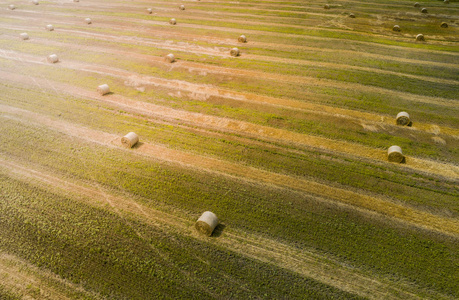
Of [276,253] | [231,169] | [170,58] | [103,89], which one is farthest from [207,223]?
[170,58]

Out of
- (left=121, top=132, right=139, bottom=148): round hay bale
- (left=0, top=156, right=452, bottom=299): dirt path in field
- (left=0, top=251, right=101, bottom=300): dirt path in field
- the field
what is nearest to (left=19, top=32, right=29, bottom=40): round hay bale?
the field

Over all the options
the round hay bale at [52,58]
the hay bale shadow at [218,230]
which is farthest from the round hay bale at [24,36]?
the hay bale shadow at [218,230]

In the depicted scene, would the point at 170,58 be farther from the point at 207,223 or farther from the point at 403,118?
the point at 403,118

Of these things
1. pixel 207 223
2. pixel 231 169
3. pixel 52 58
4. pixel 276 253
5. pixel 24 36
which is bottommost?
pixel 24 36

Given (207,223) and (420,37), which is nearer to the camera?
(207,223)

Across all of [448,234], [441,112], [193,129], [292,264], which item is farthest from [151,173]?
[441,112]

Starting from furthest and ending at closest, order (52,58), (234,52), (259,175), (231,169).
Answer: (234,52), (52,58), (231,169), (259,175)
